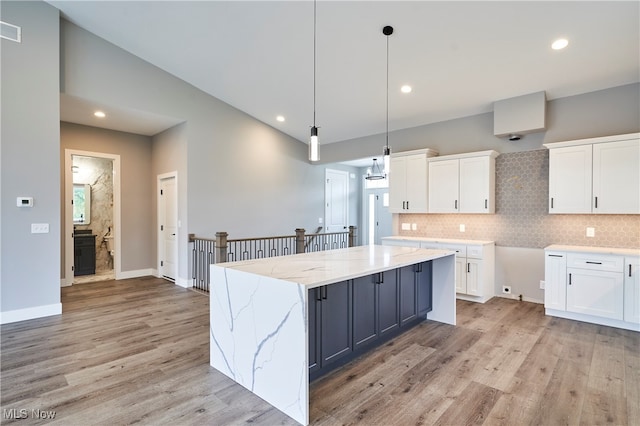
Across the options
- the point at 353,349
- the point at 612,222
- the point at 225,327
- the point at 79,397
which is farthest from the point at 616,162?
the point at 79,397

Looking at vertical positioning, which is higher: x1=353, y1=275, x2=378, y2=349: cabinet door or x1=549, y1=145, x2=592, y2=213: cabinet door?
x1=549, y1=145, x2=592, y2=213: cabinet door

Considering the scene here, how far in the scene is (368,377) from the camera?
105 inches

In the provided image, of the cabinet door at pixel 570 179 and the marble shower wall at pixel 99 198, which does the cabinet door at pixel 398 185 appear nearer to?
the cabinet door at pixel 570 179

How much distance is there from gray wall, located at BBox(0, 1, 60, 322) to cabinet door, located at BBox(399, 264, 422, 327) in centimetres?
446

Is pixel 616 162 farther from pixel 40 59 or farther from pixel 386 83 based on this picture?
pixel 40 59

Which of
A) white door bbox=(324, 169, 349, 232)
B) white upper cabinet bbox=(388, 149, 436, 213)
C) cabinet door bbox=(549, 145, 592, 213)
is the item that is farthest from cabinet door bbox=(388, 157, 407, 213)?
white door bbox=(324, 169, 349, 232)

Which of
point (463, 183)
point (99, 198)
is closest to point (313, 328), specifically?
point (463, 183)

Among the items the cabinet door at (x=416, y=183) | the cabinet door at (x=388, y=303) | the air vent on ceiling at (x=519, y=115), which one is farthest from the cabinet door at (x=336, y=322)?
the air vent on ceiling at (x=519, y=115)

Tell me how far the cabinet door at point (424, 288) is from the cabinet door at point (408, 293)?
8 cm

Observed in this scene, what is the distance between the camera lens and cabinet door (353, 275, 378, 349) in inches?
113

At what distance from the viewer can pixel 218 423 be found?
6.85 feet

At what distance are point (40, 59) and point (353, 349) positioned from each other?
5143 millimetres

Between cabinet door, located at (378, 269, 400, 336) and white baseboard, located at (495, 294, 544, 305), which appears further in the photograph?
white baseboard, located at (495, 294, 544, 305)

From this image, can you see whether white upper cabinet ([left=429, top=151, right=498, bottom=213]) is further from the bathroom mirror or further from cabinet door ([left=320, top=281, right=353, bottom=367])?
the bathroom mirror
